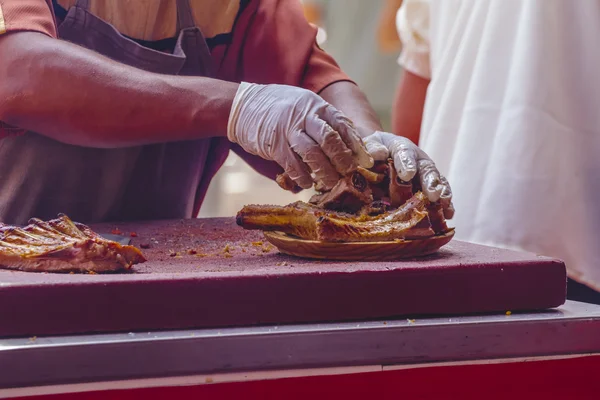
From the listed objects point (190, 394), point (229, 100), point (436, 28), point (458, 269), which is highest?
point (436, 28)

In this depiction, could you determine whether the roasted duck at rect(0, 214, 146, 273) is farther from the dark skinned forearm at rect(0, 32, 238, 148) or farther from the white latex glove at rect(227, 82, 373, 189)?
the dark skinned forearm at rect(0, 32, 238, 148)

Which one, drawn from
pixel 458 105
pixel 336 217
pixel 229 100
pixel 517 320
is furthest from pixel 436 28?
pixel 517 320

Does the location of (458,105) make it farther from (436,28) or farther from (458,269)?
(458,269)

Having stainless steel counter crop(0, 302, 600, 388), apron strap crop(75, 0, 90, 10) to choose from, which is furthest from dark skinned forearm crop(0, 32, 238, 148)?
stainless steel counter crop(0, 302, 600, 388)

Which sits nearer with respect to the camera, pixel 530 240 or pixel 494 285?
pixel 494 285

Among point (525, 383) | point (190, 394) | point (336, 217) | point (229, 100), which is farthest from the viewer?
point (229, 100)

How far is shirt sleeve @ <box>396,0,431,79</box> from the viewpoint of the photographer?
3336 mm

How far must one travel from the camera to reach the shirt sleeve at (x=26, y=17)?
1.92 m

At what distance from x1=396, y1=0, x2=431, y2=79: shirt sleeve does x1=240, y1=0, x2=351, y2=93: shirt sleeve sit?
86 cm

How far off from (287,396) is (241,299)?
19 cm

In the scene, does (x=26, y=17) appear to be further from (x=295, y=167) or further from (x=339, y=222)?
(x=339, y=222)

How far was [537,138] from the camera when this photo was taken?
248cm

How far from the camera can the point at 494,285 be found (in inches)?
52.4

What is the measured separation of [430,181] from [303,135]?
13.5 inches
